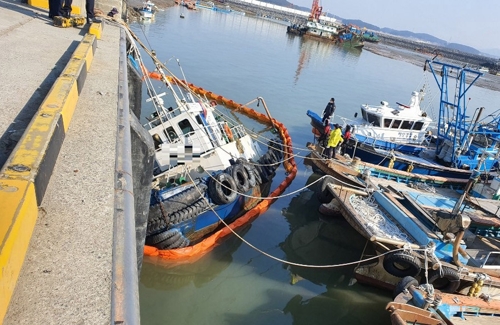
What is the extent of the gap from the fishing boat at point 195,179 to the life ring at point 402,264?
10.1 feet

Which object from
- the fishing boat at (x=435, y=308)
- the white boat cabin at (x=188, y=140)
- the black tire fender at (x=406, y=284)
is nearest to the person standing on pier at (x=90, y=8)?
the white boat cabin at (x=188, y=140)

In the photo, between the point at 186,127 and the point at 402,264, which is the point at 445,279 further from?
the point at 186,127

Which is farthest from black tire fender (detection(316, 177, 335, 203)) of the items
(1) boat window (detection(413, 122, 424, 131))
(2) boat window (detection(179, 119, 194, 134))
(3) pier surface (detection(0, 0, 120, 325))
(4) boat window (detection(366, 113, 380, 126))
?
(3) pier surface (detection(0, 0, 120, 325))

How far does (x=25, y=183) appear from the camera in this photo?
5.83ft

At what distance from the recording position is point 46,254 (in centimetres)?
180

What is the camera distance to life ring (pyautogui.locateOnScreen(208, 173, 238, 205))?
8797 mm

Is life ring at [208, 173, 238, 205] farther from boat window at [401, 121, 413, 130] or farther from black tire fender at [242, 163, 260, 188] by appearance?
boat window at [401, 121, 413, 130]

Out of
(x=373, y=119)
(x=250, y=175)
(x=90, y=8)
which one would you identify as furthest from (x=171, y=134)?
(x=373, y=119)

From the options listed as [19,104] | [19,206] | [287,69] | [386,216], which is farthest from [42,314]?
[287,69]

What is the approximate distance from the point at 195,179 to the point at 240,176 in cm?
122

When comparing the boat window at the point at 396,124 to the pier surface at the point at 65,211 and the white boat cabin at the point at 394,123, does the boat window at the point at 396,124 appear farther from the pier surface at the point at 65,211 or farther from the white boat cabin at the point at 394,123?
the pier surface at the point at 65,211

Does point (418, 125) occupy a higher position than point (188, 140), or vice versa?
point (418, 125)

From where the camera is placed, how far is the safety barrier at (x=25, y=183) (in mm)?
1449

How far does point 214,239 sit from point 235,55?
31.2 metres
